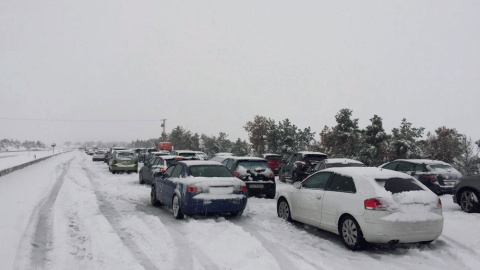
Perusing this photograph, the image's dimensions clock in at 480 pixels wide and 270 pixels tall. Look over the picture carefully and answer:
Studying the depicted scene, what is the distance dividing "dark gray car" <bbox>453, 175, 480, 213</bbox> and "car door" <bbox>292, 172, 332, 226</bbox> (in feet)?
17.6

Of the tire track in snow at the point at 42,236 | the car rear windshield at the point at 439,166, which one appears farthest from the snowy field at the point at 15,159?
the car rear windshield at the point at 439,166

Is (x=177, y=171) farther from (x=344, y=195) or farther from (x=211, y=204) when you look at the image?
(x=344, y=195)

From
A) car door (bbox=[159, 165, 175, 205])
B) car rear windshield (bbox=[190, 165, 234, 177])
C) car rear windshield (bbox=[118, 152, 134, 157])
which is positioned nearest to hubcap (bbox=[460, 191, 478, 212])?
car rear windshield (bbox=[190, 165, 234, 177])

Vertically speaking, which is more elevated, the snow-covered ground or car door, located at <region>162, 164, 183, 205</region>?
car door, located at <region>162, 164, 183, 205</region>

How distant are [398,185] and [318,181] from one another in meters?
1.81

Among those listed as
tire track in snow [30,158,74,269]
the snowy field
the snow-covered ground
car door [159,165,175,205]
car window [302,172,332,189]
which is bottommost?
the snowy field

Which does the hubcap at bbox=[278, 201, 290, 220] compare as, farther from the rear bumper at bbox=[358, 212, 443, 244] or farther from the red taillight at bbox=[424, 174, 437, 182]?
the red taillight at bbox=[424, 174, 437, 182]

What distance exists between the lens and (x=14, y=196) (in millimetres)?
12617

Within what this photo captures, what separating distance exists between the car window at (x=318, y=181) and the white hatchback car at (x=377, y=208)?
0.15 metres

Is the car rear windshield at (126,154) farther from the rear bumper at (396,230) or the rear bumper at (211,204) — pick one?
the rear bumper at (396,230)

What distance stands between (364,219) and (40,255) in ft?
18.2

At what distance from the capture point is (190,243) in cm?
693

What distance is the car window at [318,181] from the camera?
25.7 ft

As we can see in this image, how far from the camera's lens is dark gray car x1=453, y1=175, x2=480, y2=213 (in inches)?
→ 404
